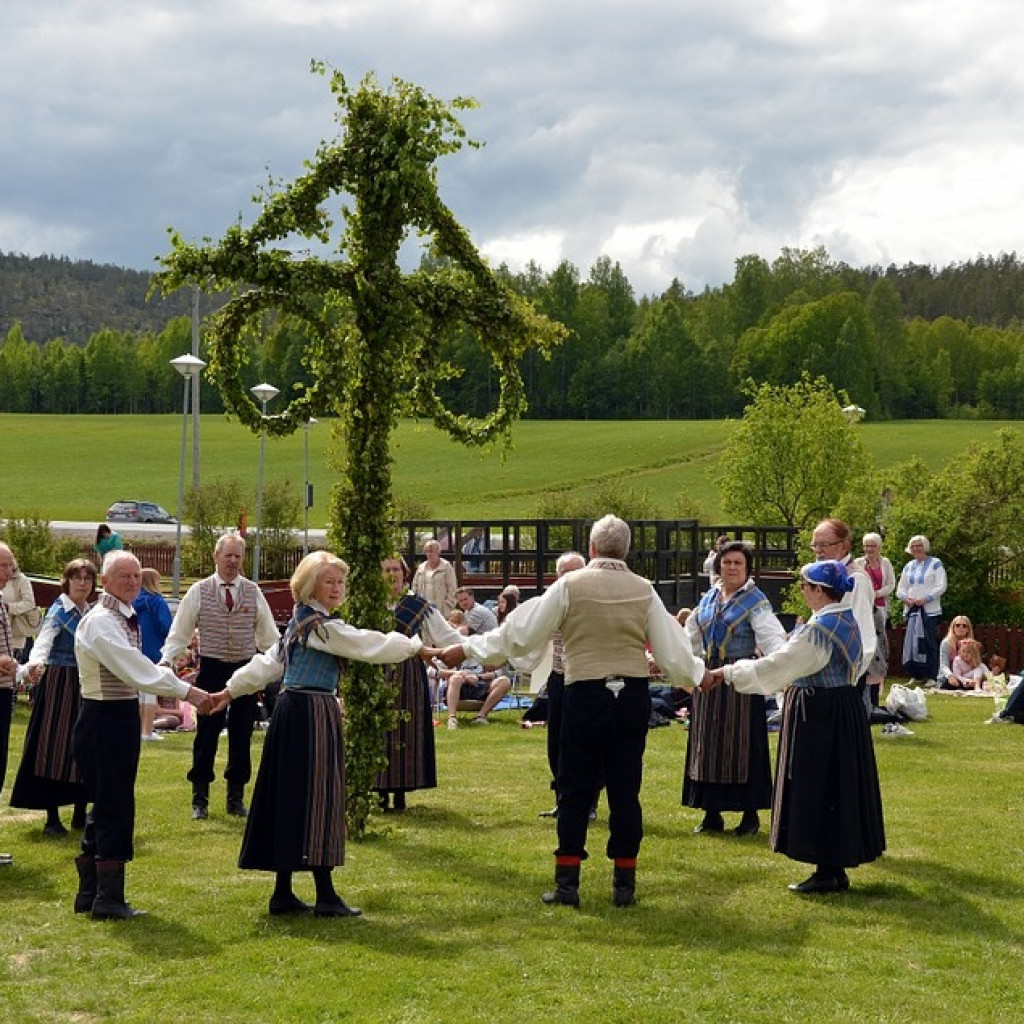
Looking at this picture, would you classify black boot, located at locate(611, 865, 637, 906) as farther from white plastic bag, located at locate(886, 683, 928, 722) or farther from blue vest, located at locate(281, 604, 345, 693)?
white plastic bag, located at locate(886, 683, 928, 722)

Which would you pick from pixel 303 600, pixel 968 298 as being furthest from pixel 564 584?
pixel 968 298

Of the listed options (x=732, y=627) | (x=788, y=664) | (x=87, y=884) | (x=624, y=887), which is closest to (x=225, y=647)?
(x=87, y=884)

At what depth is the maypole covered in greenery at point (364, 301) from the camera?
9289 millimetres

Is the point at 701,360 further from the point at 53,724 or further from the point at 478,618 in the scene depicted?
the point at 53,724

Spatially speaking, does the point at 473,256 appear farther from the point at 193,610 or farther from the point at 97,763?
the point at 97,763

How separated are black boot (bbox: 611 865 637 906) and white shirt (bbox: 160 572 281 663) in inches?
126

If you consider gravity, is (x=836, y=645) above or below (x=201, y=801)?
above

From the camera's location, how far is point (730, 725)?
→ 31.2 feet

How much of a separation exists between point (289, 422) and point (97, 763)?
3272 millimetres

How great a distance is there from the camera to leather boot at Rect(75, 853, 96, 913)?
7.45m

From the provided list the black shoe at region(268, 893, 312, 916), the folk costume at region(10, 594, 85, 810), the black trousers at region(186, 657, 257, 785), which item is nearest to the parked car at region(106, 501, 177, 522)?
the black trousers at region(186, 657, 257, 785)

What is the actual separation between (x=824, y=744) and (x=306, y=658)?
274 cm

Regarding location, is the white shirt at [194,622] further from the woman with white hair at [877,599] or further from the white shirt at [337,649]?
the woman with white hair at [877,599]

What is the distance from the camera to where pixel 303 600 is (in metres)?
7.27
